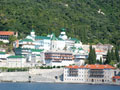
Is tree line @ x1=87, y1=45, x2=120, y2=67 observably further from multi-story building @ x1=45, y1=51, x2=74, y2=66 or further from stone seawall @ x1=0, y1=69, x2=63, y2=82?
stone seawall @ x1=0, y1=69, x2=63, y2=82

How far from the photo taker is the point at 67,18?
142 m

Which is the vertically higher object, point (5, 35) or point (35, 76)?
point (5, 35)

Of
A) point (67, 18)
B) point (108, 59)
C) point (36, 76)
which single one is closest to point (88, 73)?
point (36, 76)

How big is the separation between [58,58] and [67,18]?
3393 centimetres

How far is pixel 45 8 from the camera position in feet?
483

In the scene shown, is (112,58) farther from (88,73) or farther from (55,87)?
(55,87)

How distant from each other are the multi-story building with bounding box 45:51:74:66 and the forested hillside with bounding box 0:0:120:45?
14013 mm

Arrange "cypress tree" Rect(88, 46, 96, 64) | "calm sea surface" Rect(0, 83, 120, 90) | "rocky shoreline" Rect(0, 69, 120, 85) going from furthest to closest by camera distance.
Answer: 1. "cypress tree" Rect(88, 46, 96, 64)
2. "rocky shoreline" Rect(0, 69, 120, 85)
3. "calm sea surface" Rect(0, 83, 120, 90)

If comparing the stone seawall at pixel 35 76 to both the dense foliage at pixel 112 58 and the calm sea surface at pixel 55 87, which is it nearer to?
the calm sea surface at pixel 55 87

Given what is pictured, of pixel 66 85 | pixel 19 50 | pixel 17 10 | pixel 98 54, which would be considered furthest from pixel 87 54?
pixel 17 10

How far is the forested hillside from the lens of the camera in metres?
128

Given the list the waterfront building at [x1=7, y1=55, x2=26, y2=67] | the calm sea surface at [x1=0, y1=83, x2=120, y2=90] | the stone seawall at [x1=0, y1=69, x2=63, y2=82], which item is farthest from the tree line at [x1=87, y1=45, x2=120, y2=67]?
the calm sea surface at [x1=0, y1=83, x2=120, y2=90]

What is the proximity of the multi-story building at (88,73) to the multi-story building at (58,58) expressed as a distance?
390 inches

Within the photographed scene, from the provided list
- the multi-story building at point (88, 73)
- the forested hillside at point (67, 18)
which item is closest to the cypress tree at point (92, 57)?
the multi-story building at point (88, 73)
